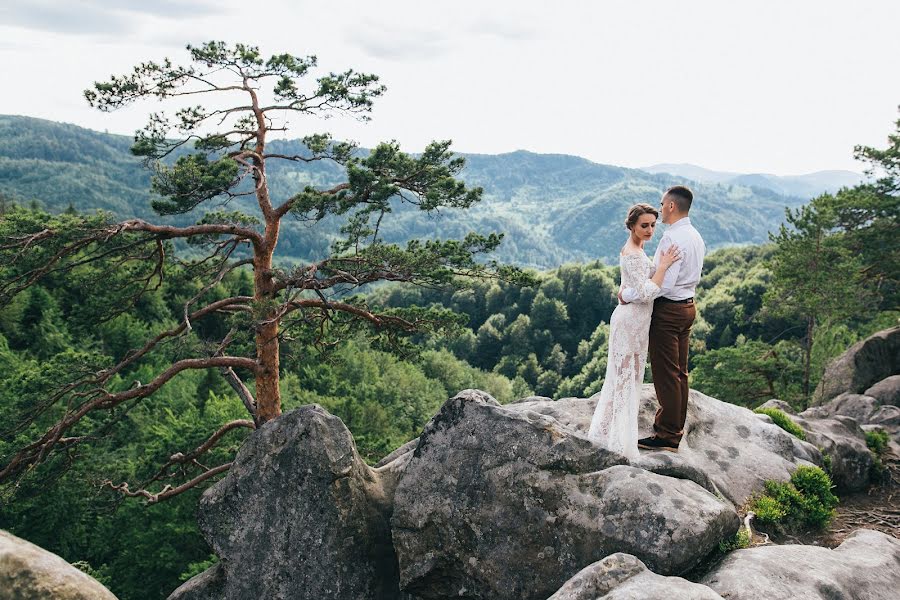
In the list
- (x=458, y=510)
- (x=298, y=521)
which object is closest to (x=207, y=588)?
(x=298, y=521)

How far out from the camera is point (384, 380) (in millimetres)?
64062

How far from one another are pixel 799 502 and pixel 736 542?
2810 mm

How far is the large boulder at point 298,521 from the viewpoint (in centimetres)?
889

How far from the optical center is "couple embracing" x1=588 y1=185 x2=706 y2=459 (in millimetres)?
8375

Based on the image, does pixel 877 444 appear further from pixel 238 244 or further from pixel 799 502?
pixel 238 244

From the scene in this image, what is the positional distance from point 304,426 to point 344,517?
1.41m

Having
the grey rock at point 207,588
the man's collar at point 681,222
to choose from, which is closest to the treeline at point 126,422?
the grey rock at point 207,588

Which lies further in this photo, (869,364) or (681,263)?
(869,364)

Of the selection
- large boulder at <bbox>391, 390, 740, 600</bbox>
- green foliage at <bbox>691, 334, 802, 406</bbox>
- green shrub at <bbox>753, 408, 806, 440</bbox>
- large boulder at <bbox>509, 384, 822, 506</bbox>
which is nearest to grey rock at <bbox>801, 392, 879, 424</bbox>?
green shrub at <bbox>753, 408, 806, 440</bbox>

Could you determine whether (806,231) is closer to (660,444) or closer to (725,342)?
(660,444)

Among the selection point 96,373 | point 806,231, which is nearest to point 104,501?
point 96,373

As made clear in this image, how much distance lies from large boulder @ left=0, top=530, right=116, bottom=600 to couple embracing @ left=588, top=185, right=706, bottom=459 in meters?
6.56

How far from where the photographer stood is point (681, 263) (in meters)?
8.48

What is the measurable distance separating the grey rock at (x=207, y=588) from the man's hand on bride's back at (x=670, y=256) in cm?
754
